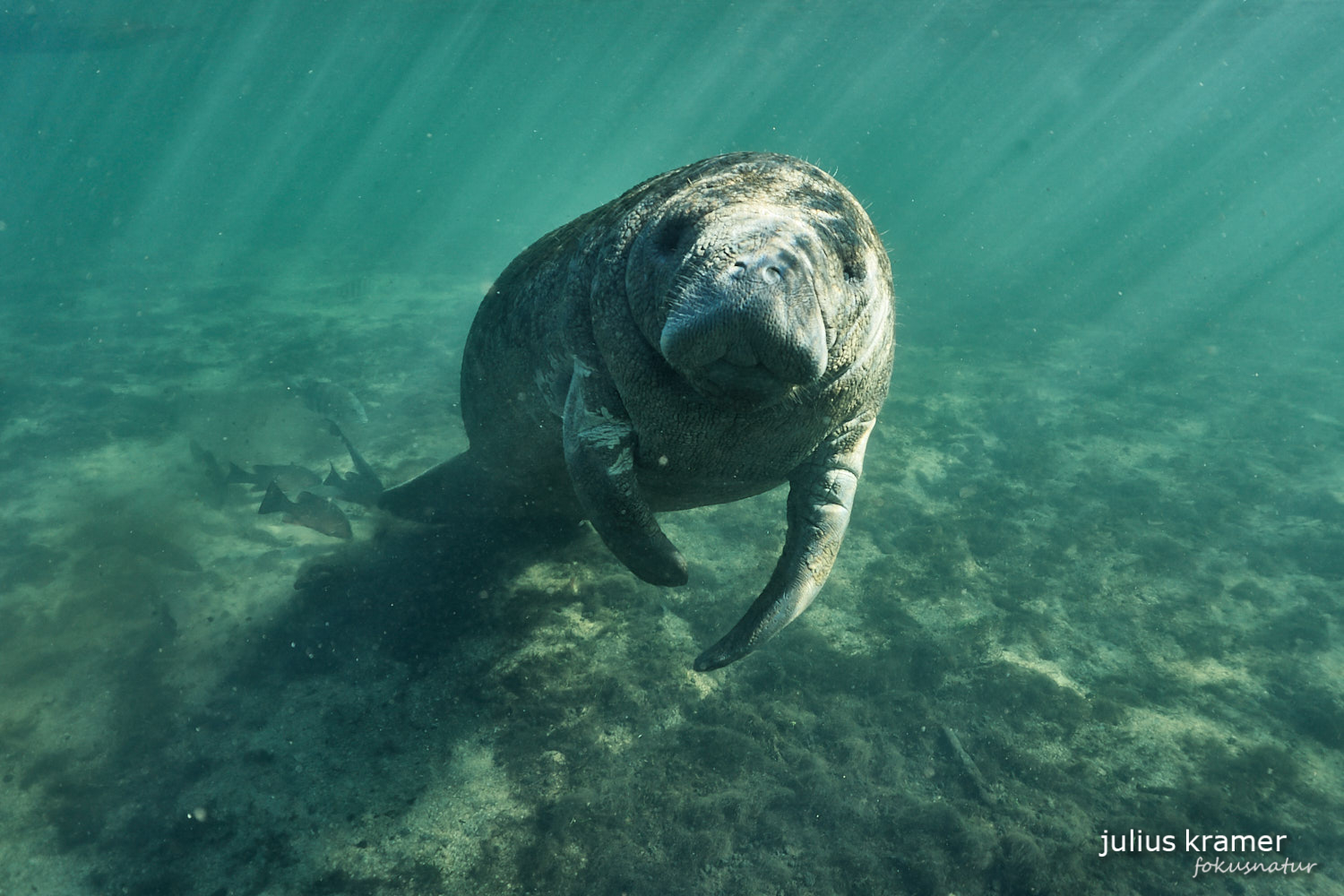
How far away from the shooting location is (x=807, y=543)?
305 cm

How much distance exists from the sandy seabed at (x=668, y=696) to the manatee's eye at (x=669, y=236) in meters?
2.81

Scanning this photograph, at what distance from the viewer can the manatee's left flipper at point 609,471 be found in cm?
266

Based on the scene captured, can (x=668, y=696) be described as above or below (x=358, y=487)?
above

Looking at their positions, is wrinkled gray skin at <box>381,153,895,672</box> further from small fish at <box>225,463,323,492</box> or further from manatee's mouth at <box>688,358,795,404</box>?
small fish at <box>225,463,323,492</box>

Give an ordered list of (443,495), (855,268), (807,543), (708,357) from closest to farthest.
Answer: (708,357)
(855,268)
(807,543)
(443,495)

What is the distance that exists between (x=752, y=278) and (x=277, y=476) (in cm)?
690

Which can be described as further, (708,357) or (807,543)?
(807,543)

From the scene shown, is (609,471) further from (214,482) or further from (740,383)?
(214,482)

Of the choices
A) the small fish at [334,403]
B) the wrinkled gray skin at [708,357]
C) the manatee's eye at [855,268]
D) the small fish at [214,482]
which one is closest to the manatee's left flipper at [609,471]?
the wrinkled gray skin at [708,357]

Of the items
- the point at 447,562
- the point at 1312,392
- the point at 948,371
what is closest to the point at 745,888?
the point at 447,562

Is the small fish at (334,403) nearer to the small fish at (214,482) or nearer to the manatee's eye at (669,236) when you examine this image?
the small fish at (214,482)

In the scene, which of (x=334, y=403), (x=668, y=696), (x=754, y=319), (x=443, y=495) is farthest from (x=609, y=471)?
(x=334, y=403)

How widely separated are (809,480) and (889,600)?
2.91 metres

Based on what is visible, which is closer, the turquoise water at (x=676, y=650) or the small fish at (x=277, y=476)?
the turquoise water at (x=676, y=650)
